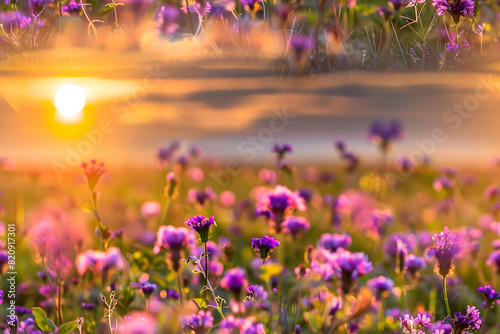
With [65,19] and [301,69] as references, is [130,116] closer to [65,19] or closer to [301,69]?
[65,19]

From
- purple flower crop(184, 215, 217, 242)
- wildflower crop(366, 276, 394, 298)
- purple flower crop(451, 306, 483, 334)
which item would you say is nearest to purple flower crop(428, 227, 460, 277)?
purple flower crop(451, 306, 483, 334)

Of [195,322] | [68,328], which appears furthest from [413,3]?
[68,328]

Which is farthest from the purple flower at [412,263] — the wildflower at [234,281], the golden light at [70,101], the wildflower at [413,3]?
the golden light at [70,101]

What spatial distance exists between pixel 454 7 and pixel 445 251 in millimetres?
831

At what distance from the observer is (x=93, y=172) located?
1.55 m

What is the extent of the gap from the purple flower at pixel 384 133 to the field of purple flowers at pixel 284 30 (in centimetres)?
26

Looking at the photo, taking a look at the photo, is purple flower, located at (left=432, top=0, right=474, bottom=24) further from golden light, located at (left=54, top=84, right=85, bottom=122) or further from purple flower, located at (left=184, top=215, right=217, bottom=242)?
golden light, located at (left=54, top=84, right=85, bottom=122)

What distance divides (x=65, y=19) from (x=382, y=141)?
1.24 m

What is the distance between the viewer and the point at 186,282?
1.77m

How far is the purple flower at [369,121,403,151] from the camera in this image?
1.89 m

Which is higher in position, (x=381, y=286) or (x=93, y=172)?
(x=93, y=172)

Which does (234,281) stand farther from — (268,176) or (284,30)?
(268,176)

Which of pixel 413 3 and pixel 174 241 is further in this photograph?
pixel 413 3

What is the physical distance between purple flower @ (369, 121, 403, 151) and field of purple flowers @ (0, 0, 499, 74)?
26cm
